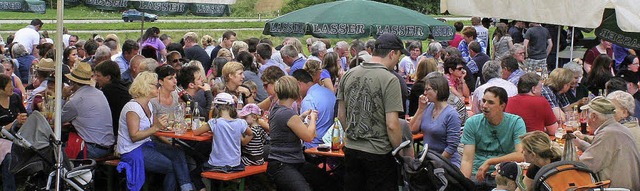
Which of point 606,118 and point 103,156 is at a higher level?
point 606,118

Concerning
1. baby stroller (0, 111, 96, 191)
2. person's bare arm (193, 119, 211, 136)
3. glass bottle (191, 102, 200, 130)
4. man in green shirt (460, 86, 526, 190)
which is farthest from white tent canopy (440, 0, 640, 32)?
baby stroller (0, 111, 96, 191)

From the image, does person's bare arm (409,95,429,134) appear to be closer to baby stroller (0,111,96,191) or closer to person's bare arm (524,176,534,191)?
person's bare arm (524,176,534,191)

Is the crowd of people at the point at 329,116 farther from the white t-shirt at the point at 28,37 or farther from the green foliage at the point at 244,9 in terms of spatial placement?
the green foliage at the point at 244,9

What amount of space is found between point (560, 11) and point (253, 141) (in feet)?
11.9

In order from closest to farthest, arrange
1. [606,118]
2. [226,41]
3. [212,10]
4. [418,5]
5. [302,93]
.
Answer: [606,118] < [302,93] < [212,10] < [226,41] < [418,5]

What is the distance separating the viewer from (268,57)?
1411 cm

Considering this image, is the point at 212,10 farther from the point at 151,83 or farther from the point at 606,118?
the point at 606,118

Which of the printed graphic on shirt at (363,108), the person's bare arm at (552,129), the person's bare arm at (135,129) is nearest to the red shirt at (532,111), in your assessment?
the person's bare arm at (552,129)

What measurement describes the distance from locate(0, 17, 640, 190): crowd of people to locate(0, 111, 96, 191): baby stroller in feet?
2.09

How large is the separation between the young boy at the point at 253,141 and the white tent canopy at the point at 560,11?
2669mm

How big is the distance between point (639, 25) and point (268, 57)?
25.3 ft

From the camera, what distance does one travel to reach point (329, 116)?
34.6ft

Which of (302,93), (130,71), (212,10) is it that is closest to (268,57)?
(212,10)

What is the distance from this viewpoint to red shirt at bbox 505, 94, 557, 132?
9.64m
